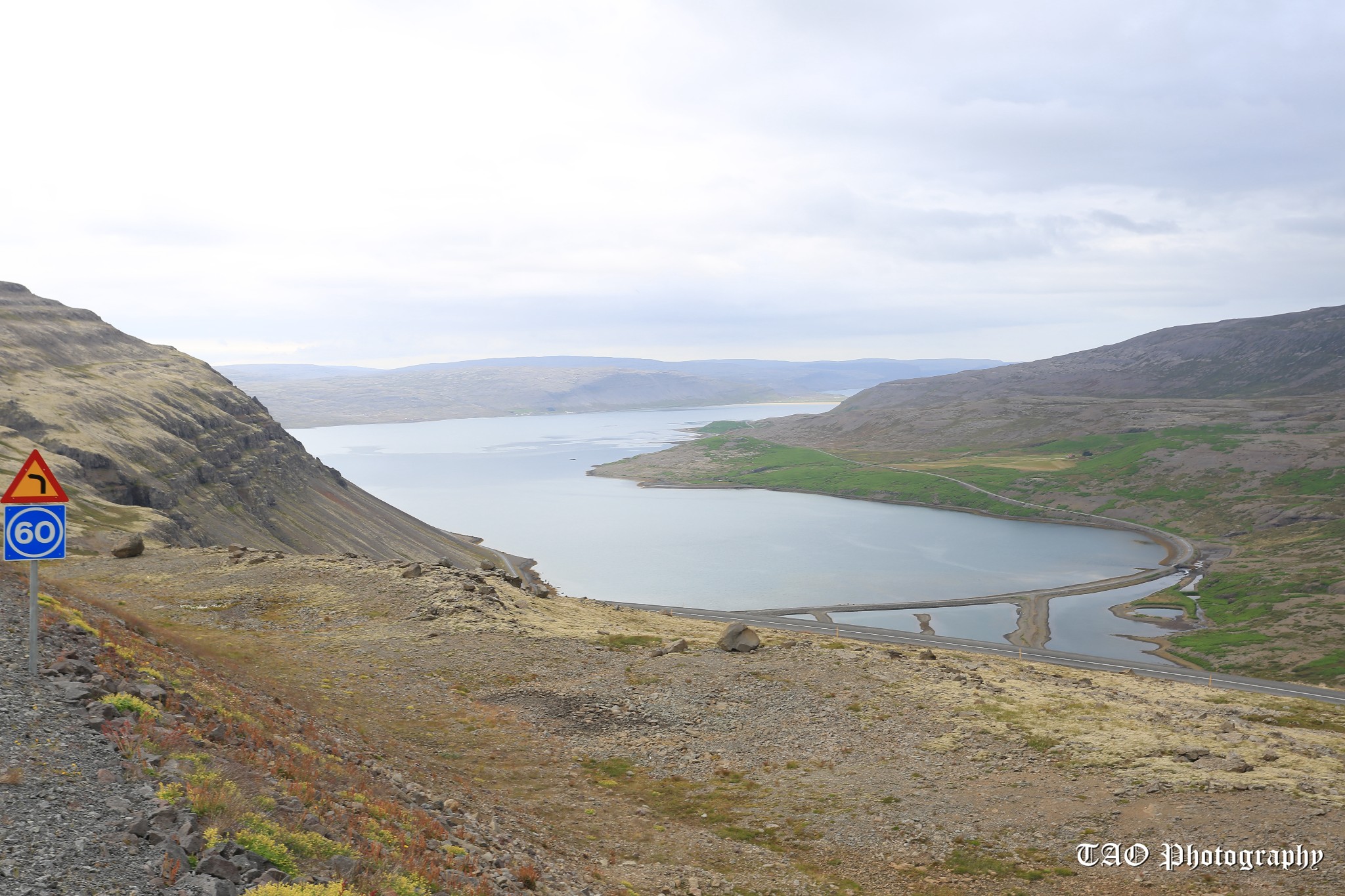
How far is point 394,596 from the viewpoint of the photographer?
3738cm

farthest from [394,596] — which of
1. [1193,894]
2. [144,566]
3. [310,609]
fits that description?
[1193,894]

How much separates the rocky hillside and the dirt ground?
27.6 m

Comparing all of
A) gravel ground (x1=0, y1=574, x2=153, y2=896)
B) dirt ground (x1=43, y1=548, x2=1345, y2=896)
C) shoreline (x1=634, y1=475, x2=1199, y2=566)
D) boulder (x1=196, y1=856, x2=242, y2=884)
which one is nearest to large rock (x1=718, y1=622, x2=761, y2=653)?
dirt ground (x1=43, y1=548, x2=1345, y2=896)

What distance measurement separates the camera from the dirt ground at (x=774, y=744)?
16.8 metres

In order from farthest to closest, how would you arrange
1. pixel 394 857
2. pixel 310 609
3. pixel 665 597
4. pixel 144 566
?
pixel 665 597, pixel 144 566, pixel 310 609, pixel 394 857

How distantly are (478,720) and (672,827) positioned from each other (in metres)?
8.25

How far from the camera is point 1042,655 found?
76812mm

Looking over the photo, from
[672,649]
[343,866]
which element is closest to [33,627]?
[343,866]

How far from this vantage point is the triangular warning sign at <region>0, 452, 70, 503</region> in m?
12.2

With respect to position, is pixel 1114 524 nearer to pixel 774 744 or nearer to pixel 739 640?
pixel 739 640

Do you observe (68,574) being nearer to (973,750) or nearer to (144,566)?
(144,566)

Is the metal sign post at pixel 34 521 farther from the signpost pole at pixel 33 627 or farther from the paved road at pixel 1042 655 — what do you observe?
the paved road at pixel 1042 655

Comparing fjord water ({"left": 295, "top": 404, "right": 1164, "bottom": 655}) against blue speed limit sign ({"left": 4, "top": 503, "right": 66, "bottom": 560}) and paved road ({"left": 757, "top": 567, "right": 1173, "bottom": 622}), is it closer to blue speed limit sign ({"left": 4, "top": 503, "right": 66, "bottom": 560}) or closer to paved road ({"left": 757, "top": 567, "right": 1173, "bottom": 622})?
paved road ({"left": 757, "top": 567, "right": 1173, "bottom": 622})

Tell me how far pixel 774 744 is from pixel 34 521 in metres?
19.6
